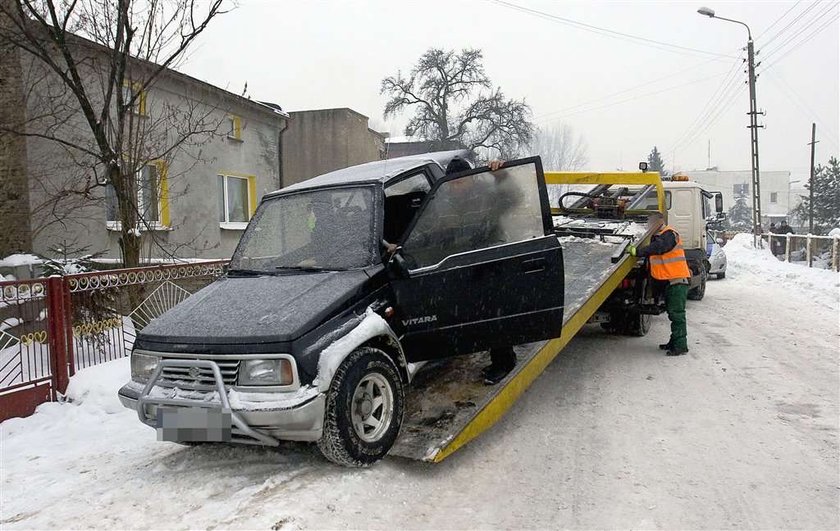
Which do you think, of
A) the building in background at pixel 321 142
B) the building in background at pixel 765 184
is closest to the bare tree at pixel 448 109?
the building in background at pixel 321 142

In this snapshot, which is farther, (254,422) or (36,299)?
(36,299)

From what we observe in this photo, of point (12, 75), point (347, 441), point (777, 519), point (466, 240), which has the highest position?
point (12, 75)

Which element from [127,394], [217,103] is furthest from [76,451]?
[217,103]

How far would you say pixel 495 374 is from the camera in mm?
4750

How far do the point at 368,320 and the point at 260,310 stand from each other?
2.33ft

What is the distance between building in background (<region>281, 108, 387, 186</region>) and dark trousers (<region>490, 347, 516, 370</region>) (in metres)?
22.8

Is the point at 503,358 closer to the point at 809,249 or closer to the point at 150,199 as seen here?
the point at 150,199

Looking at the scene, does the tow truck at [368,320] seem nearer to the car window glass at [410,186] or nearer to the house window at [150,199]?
the car window glass at [410,186]

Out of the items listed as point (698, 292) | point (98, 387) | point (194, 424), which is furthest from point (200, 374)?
point (698, 292)

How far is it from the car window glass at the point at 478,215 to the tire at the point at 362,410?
0.87 m

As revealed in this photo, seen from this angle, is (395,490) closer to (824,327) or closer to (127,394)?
(127,394)

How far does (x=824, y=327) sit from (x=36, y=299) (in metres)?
10.5

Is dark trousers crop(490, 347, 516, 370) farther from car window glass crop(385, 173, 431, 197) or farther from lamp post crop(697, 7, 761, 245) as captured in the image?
lamp post crop(697, 7, 761, 245)

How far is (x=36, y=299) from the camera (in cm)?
537
